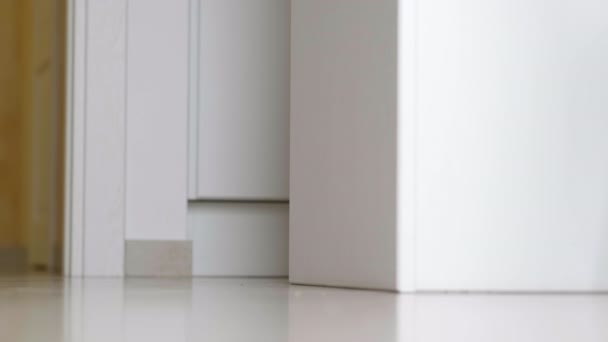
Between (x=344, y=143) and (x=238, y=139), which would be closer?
(x=344, y=143)

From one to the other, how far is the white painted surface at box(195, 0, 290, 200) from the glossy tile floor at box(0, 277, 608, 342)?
0.44m

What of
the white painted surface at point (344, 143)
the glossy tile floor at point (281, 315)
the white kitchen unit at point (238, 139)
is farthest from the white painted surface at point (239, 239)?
the glossy tile floor at point (281, 315)

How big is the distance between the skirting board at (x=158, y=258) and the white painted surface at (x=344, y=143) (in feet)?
1.09

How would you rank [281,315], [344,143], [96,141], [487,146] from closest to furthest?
[281,315] → [487,146] → [344,143] → [96,141]

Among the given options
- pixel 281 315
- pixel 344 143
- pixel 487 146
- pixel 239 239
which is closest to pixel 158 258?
pixel 239 239

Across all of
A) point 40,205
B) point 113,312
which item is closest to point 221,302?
point 113,312

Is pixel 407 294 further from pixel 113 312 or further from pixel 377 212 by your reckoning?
pixel 113 312

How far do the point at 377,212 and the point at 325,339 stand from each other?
2.66ft

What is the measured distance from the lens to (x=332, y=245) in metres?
1.78

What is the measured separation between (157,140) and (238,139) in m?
0.15

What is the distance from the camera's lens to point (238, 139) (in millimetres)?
2182

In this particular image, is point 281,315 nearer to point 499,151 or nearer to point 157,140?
point 499,151

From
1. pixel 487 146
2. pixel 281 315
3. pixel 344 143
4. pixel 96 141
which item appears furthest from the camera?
pixel 96 141

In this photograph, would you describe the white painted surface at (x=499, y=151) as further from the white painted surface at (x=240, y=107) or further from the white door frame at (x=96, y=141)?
the white door frame at (x=96, y=141)
